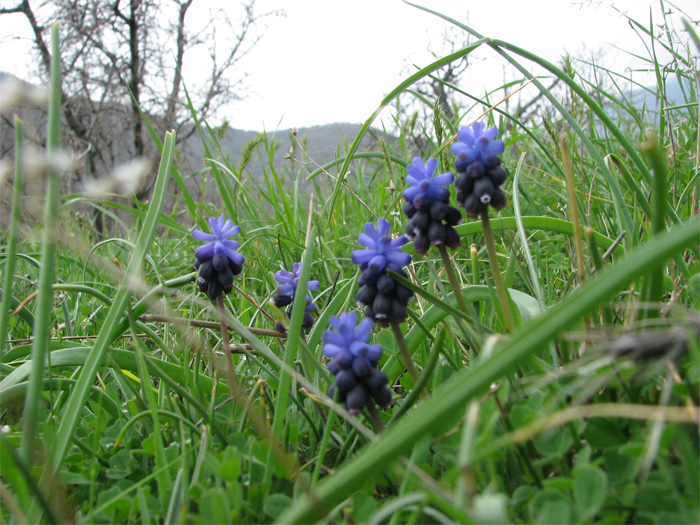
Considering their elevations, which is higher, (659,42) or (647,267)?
(659,42)

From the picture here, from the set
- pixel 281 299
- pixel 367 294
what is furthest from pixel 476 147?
pixel 281 299

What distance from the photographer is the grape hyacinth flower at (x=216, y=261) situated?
1435 mm

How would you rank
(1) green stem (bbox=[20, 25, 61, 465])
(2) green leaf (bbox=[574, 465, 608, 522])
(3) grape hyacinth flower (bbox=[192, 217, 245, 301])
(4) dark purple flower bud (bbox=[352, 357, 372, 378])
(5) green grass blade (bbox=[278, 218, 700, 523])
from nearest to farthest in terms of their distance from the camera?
(5) green grass blade (bbox=[278, 218, 700, 523]) → (2) green leaf (bbox=[574, 465, 608, 522]) → (1) green stem (bbox=[20, 25, 61, 465]) → (4) dark purple flower bud (bbox=[352, 357, 372, 378]) → (3) grape hyacinth flower (bbox=[192, 217, 245, 301])

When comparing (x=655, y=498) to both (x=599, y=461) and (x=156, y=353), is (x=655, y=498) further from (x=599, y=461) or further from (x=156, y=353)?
(x=156, y=353)

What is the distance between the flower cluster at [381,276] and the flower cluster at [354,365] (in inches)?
6.0

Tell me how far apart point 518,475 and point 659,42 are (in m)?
2.32

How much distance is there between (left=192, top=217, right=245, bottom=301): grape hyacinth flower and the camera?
1.43 m

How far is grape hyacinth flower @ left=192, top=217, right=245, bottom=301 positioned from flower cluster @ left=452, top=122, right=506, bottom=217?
0.64m

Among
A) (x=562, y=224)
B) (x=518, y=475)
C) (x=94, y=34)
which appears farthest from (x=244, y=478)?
(x=94, y=34)

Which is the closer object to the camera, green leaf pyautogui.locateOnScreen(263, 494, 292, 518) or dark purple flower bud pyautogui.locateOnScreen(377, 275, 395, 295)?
green leaf pyautogui.locateOnScreen(263, 494, 292, 518)

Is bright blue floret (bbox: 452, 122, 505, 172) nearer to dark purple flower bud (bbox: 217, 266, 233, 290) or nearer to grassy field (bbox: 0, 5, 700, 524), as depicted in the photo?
grassy field (bbox: 0, 5, 700, 524)

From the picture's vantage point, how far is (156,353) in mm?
2221

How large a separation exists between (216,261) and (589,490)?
1.06 m

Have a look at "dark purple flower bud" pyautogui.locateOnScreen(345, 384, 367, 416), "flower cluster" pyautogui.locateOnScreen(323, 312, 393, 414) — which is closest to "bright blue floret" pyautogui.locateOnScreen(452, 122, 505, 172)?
"flower cluster" pyautogui.locateOnScreen(323, 312, 393, 414)
